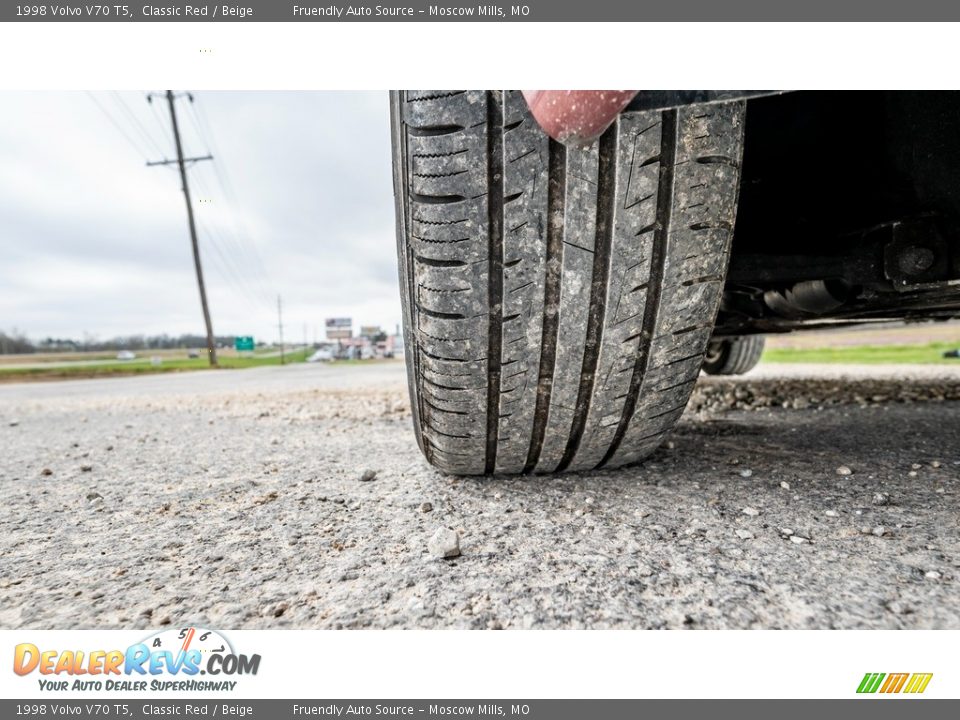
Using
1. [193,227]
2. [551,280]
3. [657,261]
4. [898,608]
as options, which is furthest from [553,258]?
[193,227]

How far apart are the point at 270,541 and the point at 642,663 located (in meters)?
0.54

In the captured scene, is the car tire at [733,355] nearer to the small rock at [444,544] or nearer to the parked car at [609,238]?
the parked car at [609,238]

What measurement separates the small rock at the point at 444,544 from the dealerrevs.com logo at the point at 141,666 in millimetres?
246

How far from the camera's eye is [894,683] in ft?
1.54

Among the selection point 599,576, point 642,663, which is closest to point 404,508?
point 599,576

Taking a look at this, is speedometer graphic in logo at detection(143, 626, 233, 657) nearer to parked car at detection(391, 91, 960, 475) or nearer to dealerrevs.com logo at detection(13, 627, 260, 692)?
dealerrevs.com logo at detection(13, 627, 260, 692)

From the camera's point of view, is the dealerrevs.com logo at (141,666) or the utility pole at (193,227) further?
the utility pole at (193,227)

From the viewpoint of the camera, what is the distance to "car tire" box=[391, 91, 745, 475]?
26.8 inches

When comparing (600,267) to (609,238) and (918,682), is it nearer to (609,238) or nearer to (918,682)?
(609,238)

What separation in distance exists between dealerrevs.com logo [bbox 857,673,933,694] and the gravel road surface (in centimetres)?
5

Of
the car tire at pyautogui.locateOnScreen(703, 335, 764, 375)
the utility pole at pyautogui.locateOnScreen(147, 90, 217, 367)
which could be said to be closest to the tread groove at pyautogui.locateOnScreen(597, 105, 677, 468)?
the car tire at pyautogui.locateOnScreen(703, 335, 764, 375)

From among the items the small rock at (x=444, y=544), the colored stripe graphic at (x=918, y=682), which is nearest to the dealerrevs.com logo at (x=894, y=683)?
the colored stripe graphic at (x=918, y=682)

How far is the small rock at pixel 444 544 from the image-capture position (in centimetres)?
67

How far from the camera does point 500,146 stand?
682 mm
